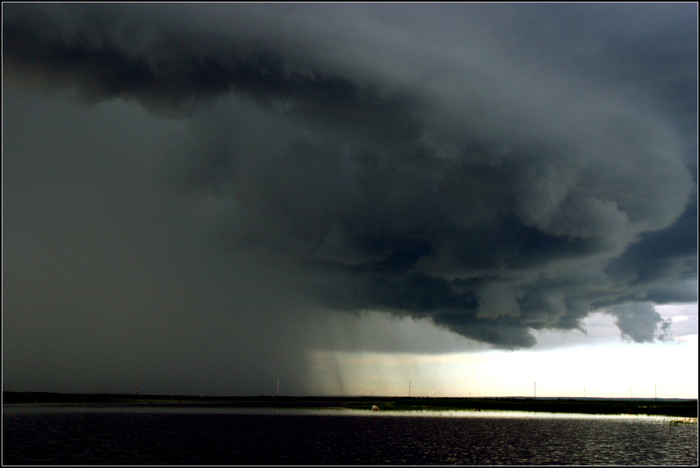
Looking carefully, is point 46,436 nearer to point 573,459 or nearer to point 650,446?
point 573,459

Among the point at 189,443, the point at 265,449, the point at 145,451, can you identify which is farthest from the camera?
the point at 189,443

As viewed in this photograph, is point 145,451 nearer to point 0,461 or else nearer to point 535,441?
point 0,461

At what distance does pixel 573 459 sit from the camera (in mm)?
72500

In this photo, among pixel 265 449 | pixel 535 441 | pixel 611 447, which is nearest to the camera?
pixel 265 449

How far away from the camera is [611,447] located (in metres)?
88.9

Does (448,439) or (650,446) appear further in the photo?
(448,439)

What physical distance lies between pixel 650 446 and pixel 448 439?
1318 inches

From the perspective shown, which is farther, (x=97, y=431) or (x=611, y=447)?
(x=97, y=431)

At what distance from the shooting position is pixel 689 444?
3688 inches

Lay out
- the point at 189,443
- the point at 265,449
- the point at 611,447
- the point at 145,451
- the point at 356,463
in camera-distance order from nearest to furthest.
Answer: the point at 356,463
the point at 145,451
the point at 265,449
the point at 189,443
the point at 611,447

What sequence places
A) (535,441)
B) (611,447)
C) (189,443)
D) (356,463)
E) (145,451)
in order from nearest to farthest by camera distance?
(356,463)
(145,451)
(189,443)
(611,447)
(535,441)

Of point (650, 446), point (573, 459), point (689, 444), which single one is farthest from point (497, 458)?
point (689, 444)

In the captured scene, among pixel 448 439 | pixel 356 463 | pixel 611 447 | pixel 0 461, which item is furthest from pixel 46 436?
pixel 611 447

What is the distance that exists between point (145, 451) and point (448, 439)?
54206mm
